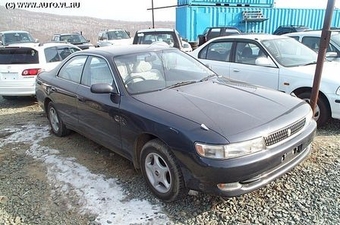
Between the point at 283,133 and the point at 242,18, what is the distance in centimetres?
1581

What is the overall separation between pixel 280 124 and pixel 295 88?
2385 millimetres

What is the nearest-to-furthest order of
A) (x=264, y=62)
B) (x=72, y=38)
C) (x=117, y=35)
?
1. (x=264, y=62)
2. (x=72, y=38)
3. (x=117, y=35)

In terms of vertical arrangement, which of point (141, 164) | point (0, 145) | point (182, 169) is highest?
point (182, 169)

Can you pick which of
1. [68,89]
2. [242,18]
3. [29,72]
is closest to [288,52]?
[68,89]

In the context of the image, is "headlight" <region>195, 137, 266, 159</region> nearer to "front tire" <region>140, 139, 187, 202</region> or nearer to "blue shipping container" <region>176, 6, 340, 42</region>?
"front tire" <region>140, 139, 187, 202</region>

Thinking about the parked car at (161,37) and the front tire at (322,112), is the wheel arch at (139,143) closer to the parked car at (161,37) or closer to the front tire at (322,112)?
the front tire at (322,112)

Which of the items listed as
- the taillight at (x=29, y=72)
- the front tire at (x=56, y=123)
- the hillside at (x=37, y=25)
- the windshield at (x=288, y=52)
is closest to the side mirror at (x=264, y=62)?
the windshield at (x=288, y=52)

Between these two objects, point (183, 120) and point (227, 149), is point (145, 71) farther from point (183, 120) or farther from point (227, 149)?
point (227, 149)

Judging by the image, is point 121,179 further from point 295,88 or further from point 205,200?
point 295,88

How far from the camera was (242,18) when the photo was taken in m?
17.1

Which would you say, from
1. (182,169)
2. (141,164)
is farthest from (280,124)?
(141,164)

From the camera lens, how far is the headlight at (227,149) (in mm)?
2400

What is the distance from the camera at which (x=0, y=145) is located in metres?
4.62

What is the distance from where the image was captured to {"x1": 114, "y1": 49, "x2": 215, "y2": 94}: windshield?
3387 millimetres
